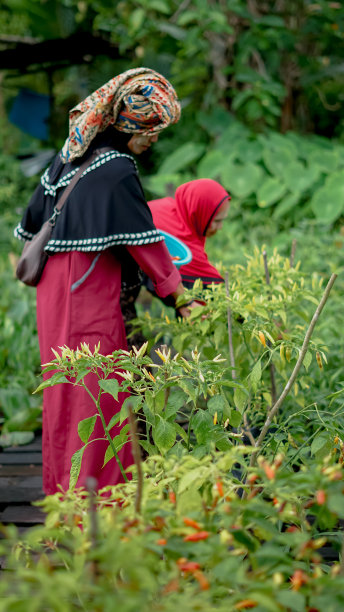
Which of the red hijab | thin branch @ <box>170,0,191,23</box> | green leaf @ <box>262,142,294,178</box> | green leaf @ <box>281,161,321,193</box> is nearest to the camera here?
the red hijab

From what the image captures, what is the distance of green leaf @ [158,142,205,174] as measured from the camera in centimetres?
746

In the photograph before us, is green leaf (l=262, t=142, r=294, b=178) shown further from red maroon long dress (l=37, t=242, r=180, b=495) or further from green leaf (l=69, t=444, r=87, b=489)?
green leaf (l=69, t=444, r=87, b=489)

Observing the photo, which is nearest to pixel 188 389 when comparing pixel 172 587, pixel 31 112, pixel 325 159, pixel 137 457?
pixel 137 457

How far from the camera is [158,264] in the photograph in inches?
84.3

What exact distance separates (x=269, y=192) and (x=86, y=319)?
477 centimetres

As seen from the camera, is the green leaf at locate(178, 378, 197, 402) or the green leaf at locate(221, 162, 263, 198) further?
the green leaf at locate(221, 162, 263, 198)

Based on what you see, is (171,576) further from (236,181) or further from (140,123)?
(236,181)

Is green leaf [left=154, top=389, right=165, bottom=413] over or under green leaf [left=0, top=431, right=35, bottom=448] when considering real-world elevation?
over

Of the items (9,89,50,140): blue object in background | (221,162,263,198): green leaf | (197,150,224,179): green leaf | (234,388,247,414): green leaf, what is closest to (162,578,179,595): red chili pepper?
(234,388,247,414): green leaf

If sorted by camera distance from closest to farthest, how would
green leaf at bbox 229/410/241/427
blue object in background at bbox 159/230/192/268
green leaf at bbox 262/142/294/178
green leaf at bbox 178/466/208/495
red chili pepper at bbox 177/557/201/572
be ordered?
red chili pepper at bbox 177/557/201/572 → green leaf at bbox 178/466/208/495 → green leaf at bbox 229/410/241/427 → blue object in background at bbox 159/230/192/268 → green leaf at bbox 262/142/294/178

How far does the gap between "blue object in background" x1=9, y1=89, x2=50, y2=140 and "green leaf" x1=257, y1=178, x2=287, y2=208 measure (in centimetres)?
545

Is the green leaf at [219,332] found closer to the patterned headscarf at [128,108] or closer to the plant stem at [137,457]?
the patterned headscarf at [128,108]

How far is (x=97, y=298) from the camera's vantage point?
218cm

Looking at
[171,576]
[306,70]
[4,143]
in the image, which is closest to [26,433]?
[171,576]
